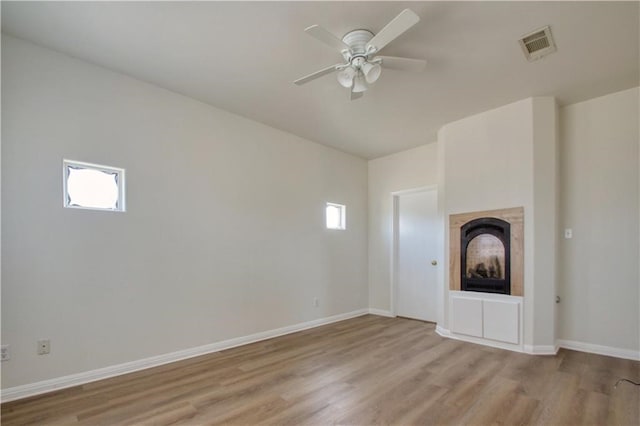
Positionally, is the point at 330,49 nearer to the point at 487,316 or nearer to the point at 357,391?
the point at 357,391

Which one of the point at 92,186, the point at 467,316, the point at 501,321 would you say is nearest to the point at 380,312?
the point at 467,316

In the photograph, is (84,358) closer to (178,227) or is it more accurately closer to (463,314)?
(178,227)

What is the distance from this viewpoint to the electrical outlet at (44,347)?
2.58 metres

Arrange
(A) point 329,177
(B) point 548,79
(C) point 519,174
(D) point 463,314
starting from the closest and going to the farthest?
(B) point 548,79, (C) point 519,174, (D) point 463,314, (A) point 329,177

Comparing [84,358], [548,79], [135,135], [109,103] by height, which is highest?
[548,79]

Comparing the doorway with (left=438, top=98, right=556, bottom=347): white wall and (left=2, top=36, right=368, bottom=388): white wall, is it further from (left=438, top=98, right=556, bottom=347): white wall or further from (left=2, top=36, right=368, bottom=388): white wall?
(left=2, top=36, right=368, bottom=388): white wall

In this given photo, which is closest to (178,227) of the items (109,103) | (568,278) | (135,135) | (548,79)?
(135,135)

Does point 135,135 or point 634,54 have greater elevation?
point 634,54

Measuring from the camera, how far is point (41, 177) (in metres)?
2.64

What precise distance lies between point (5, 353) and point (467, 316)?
4.61 metres

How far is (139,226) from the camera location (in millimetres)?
3154

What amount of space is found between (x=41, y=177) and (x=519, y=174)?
485cm

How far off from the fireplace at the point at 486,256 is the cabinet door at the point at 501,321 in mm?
163

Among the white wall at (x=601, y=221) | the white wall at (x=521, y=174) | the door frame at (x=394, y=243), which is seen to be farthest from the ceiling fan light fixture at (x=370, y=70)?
the door frame at (x=394, y=243)
